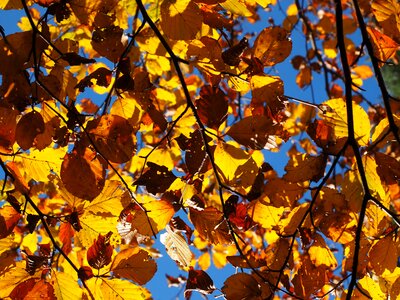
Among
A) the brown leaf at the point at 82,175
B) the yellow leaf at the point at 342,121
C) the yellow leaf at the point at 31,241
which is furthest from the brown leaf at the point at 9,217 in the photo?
the yellow leaf at the point at 31,241

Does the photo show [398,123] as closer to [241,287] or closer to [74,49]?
[241,287]

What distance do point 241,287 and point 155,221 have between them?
23cm

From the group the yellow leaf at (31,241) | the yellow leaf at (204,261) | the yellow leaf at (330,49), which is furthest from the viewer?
the yellow leaf at (204,261)

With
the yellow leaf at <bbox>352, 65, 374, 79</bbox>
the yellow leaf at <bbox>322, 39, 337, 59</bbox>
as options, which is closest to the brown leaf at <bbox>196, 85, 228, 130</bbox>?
the yellow leaf at <bbox>352, 65, 374, 79</bbox>

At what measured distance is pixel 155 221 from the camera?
995 millimetres

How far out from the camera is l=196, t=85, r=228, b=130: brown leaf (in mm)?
947

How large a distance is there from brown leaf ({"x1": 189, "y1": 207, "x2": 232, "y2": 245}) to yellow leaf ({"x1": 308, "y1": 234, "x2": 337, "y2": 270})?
0.23 meters

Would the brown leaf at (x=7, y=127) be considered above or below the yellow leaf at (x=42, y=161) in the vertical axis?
below

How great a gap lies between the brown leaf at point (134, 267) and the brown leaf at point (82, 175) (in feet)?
0.59

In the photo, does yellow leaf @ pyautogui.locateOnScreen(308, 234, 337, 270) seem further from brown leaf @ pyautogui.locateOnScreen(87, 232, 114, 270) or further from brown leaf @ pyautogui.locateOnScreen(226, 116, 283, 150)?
brown leaf @ pyautogui.locateOnScreen(87, 232, 114, 270)

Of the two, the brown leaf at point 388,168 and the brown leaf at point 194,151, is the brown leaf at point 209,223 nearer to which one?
the brown leaf at point 194,151

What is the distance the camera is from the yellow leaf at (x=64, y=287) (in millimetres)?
950

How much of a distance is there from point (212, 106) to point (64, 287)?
18.4 inches

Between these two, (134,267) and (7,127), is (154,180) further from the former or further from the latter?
(7,127)
